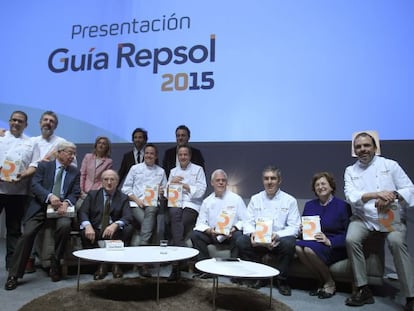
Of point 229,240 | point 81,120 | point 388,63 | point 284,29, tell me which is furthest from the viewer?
point 81,120

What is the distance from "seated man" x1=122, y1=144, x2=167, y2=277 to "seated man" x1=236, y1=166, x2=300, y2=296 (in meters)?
0.96

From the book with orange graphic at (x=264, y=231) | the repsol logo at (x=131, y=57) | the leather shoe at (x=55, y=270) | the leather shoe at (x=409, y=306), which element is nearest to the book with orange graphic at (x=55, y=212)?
the leather shoe at (x=55, y=270)

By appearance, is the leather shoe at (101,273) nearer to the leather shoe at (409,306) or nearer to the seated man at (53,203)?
the seated man at (53,203)

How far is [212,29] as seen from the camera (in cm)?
416

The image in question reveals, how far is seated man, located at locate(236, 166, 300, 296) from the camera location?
9.85ft

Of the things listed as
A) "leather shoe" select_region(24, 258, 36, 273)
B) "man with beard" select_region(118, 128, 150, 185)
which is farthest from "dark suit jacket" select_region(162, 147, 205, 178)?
"leather shoe" select_region(24, 258, 36, 273)

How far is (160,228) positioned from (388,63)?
9.98 feet

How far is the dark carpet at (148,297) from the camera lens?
8.17ft

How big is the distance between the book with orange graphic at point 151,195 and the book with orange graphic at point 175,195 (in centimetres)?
14

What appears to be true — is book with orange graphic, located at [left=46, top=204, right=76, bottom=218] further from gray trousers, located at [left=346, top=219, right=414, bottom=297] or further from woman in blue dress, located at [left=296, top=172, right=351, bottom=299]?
gray trousers, located at [left=346, top=219, right=414, bottom=297]

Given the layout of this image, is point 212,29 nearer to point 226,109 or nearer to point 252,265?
point 226,109

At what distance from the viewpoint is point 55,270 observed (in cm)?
311

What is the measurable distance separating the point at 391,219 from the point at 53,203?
281 cm

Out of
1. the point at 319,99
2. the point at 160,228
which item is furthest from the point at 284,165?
the point at 160,228
